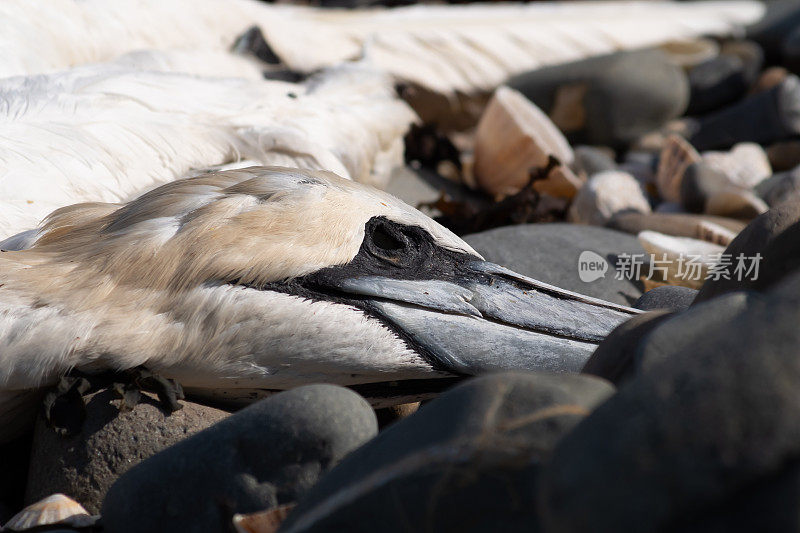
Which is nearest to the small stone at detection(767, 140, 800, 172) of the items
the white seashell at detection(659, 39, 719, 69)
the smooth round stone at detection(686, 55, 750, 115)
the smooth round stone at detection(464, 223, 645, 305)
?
the smooth round stone at detection(686, 55, 750, 115)

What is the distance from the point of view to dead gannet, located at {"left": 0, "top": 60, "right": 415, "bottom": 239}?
290 centimetres

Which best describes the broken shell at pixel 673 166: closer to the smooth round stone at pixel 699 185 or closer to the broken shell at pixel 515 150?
the smooth round stone at pixel 699 185

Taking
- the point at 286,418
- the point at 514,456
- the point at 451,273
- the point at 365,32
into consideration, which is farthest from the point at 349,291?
the point at 365,32

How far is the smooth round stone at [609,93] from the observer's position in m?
6.08

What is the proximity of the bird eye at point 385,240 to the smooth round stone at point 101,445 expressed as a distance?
692 millimetres

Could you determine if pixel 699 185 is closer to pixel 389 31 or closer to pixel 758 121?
pixel 758 121

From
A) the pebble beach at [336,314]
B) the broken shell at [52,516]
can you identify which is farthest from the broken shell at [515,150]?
the broken shell at [52,516]

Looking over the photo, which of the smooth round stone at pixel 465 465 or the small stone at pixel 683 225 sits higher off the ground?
the smooth round stone at pixel 465 465

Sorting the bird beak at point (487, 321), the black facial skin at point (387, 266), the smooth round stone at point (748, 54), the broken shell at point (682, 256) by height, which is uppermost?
the black facial skin at point (387, 266)

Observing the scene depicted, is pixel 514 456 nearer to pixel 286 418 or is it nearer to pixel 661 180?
pixel 286 418

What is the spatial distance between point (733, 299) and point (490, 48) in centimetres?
500

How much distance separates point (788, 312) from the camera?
49.6 inches

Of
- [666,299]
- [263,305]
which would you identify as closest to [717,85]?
[666,299]

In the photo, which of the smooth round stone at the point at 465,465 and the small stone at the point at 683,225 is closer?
the smooth round stone at the point at 465,465
